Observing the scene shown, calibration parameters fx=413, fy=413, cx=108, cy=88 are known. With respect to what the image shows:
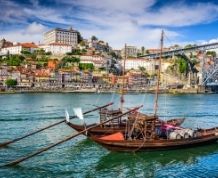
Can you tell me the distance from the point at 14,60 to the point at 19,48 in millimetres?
14634

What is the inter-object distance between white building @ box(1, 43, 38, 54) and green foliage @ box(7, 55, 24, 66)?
8.48 m

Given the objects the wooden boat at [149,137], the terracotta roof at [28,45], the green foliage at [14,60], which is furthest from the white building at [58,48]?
the wooden boat at [149,137]

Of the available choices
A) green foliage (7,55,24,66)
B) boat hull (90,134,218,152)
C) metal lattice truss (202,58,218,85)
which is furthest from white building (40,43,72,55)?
boat hull (90,134,218,152)

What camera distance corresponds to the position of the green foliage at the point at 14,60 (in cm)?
11510

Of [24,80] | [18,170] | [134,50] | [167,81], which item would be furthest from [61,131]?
[134,50]

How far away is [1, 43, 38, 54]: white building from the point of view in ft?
429

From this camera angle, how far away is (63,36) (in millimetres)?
139750

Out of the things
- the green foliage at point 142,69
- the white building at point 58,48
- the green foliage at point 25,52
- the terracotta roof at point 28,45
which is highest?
the terracotta roof at point 28,45

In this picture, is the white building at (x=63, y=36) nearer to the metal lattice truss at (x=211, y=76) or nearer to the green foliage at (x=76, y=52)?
the green foliage at (x=76, y=52)

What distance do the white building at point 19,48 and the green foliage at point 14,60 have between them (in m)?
8.48

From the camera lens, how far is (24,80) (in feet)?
340

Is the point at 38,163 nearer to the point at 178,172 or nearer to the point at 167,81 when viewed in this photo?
the point at 178,172

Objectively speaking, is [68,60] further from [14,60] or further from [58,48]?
[14,60]

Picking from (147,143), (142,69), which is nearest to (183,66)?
(142,69)
